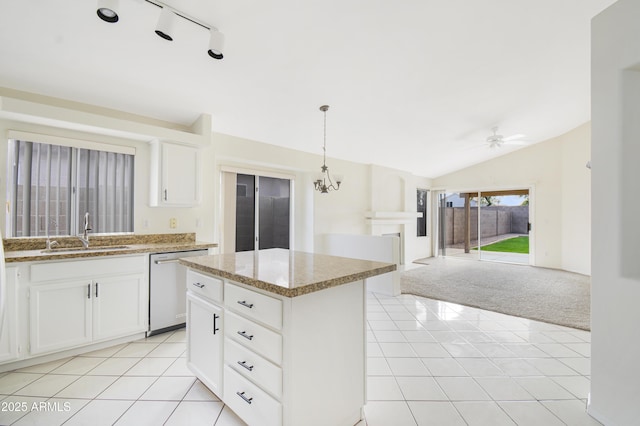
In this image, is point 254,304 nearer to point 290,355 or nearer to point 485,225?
point 290,355

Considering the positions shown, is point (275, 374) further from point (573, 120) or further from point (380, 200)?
point (573, 120)

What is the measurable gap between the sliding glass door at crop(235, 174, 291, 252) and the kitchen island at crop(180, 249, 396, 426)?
2.52 metres

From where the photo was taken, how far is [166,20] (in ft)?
6.03

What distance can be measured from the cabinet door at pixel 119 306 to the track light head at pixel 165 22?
2.13 metres

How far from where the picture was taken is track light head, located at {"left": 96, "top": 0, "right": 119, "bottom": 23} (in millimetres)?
1638

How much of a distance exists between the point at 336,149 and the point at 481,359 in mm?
3739

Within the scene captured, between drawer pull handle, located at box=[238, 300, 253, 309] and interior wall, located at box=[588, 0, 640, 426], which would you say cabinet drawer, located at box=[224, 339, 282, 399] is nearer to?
drawer pull handle, located at box=[238, 300, 253, 309]

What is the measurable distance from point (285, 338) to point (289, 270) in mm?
428

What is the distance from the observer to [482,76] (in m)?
3.39

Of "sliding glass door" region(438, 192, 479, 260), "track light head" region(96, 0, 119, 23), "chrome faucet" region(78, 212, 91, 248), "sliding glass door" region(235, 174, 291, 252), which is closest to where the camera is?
"track light head" region(96, 0, 119, 23)

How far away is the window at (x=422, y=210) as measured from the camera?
8094 mm

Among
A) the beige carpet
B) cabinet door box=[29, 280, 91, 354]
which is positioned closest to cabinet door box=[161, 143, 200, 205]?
cabinet door box=[29, 280, 91, 354]

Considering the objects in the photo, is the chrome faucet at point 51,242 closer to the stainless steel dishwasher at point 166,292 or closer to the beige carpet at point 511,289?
the stainless steel dishwasher at point 166,292

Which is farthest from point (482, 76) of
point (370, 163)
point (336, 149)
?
point (370, 163)
